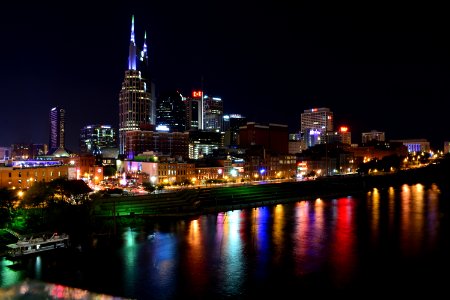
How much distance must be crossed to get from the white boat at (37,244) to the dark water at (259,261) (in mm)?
894

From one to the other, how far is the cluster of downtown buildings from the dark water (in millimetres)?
16553

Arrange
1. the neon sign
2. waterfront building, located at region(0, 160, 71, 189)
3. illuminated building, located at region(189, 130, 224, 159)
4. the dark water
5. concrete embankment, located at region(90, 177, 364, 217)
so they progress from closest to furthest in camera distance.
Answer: the dark water
concrete embankment, located at region(90, 177, 364, 217)
waterfront building, located at region(0, 160, 71, 189)
illuminated building, located at region(189, 130, 224, 159)
the neon sign

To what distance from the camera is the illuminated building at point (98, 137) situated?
140 m

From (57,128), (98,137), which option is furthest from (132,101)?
(57,128)

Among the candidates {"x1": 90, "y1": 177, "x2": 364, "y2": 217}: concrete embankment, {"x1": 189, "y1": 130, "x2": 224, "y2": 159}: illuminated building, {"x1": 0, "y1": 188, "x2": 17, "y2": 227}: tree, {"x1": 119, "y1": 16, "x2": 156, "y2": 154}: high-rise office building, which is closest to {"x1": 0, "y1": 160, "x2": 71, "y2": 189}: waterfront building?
{"x1": 0, "y1": 188, "x2": 17, "y2": 227}: tree

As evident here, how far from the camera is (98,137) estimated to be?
14075cm

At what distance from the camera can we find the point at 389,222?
31797 millimetres

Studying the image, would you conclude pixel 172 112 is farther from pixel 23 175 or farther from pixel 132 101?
pixel 23 175

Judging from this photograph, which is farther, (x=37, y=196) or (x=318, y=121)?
(x=318, y=121)

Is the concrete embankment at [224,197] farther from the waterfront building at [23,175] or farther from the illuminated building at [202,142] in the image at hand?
the illuminated building at [202,142]

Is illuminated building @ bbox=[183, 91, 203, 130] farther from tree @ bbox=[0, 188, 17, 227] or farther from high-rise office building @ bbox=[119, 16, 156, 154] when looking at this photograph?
tree @ bbox=[0, 188, 17, 227]

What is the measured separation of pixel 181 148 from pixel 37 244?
239ft

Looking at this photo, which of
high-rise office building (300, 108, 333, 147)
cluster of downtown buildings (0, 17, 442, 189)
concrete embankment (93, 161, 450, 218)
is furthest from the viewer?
high-rise office building (300, 108, 333, 147)

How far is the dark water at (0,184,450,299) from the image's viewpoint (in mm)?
17266
